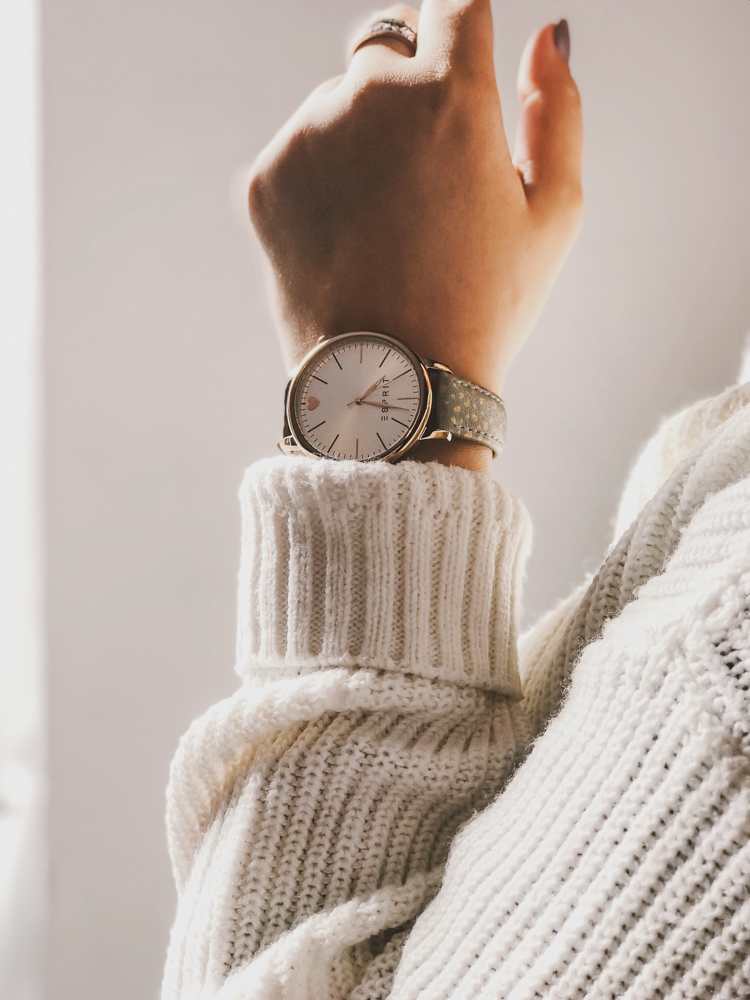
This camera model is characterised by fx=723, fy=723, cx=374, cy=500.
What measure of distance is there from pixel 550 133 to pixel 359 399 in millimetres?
280

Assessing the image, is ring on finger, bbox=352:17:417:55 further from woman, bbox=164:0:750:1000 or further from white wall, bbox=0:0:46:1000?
white wall, bbox=0:0:46:1000

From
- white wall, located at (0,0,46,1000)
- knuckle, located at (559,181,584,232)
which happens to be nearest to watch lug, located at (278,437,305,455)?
knuckle, located at (559,181,584,232)

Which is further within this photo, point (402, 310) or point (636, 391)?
point (636, 391)

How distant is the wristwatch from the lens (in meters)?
0.46

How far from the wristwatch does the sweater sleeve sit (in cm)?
4

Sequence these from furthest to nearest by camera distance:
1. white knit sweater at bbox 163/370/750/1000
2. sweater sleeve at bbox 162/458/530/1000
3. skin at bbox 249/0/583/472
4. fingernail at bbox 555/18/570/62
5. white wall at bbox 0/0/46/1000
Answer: white wall at bbox 0/0/46/1000 → fingernail at bbox 555/18/570/62 → skin at bbox 249/0/583/472 → sweater sleeve at bbox 162/458/530/1000 → white knit sweater at bbox 163/370/750/1000

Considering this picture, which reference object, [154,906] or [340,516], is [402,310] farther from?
[154,906]

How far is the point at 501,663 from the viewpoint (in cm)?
45

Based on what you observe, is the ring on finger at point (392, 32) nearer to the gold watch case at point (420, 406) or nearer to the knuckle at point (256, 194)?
the knuckle at point (256, 194)

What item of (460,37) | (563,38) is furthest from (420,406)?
(563,38)

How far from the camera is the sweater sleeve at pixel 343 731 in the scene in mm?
391

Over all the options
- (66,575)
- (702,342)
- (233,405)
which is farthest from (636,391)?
(66,575)

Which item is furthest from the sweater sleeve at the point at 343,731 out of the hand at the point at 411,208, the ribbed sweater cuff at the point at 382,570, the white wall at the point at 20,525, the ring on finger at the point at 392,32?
the white wall at the point at 20,525

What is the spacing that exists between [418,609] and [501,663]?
0.07 meters
